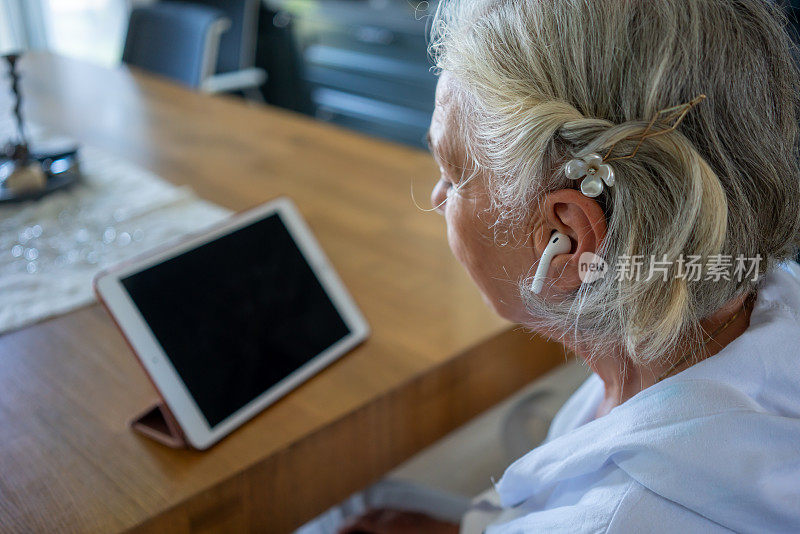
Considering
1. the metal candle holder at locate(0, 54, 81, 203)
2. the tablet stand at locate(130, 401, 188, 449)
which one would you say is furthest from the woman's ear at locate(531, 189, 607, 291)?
the metal candle holder at locate(0, 54, 81, 203)

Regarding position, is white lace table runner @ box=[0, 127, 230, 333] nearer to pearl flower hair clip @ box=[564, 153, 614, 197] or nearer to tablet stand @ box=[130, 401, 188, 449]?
tablet stand @ box=[130, 401, 188, 449]

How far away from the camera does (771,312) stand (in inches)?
26.0

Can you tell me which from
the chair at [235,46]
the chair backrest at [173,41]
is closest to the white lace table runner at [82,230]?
the chair backrest at [173,41]

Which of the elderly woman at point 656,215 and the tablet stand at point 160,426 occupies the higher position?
the elderly woman at point 656,215

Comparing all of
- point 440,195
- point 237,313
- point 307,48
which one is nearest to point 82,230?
point 237,313

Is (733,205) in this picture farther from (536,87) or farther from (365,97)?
(365,97)

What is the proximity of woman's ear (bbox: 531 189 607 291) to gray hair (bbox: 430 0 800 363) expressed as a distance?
1 centimetres

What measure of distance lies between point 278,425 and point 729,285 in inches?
18.0

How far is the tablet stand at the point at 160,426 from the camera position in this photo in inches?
29.7

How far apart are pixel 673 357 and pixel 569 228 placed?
0.51 feet

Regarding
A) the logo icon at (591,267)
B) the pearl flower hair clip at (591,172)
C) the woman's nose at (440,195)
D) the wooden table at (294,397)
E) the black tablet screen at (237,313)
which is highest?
the pearl flower hair clip at (591,172)

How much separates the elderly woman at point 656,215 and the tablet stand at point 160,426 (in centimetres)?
34

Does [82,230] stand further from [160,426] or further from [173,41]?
[173,41]

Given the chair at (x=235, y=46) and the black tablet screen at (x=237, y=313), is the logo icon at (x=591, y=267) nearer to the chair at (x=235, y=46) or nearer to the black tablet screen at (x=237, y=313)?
the black tablet screen at (x=237, y=313)
